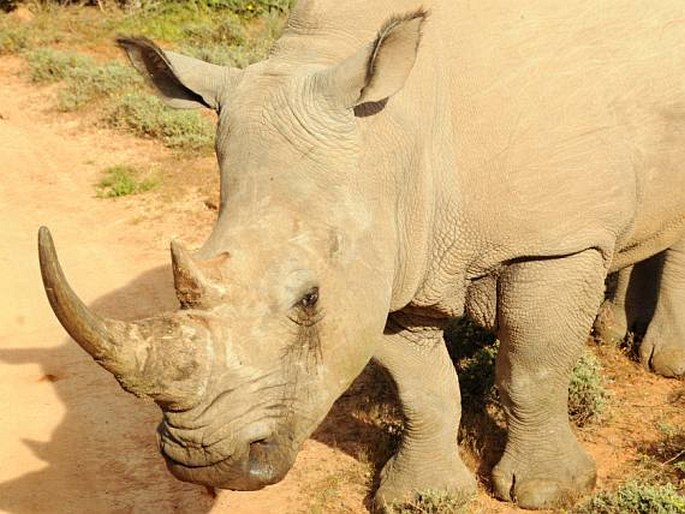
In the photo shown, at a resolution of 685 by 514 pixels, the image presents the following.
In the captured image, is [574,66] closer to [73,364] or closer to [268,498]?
[268,498]

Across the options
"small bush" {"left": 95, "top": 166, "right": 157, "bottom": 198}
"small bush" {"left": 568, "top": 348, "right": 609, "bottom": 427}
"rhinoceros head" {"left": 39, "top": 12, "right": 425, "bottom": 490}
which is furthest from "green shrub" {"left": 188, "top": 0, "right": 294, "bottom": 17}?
"rhinoceros head" {"left": 39, "top": 12, "right": 425, "bottom": 490}

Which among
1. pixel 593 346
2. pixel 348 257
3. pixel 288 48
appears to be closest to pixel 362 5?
pixel 288 48

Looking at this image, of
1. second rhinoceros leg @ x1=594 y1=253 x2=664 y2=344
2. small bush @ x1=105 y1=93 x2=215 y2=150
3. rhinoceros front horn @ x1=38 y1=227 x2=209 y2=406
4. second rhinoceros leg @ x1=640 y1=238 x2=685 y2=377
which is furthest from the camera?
small bush @ x1=105 y1=93 x2=215 y2=150

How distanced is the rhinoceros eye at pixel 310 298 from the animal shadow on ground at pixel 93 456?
2.08 meters

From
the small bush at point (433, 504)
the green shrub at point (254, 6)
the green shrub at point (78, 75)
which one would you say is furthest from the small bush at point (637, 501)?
the green shrub at point (254, 6)

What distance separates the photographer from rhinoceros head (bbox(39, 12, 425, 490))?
11.3 feet

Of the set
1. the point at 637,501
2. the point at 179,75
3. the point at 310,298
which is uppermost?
the point at 179,75

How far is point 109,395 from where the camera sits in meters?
6.55

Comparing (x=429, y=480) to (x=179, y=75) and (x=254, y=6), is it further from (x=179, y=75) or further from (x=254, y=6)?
(x=254, y=6)

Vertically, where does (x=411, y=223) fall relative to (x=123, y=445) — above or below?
above

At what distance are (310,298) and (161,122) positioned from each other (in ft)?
22.9

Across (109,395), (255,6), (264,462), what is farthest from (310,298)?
(255,6)

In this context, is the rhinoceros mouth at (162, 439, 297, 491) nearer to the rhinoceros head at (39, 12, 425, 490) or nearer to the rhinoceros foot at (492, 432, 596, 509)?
the rhinoceros head at (39, 12, 425, 490)

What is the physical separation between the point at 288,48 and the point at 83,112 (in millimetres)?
7450
